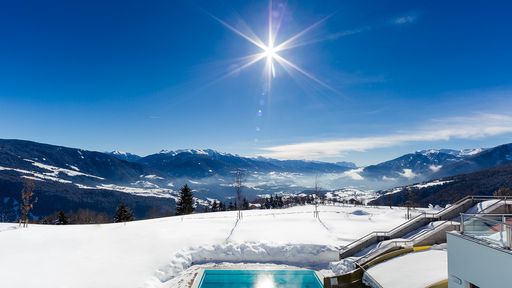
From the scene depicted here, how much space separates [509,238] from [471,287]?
8.61 ft

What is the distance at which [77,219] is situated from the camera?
110125 mm

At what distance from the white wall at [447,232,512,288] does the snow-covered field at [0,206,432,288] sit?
18.7 m

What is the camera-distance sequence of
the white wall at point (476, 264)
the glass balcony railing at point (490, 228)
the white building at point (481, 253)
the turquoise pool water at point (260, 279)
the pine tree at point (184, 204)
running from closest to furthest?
the white wall at point (476, 264), the white building at point (481, 253), the glass balcony railing at point (490, 228), the turquoise pool water at point (260, 279), the pine tree at point (184, 204)

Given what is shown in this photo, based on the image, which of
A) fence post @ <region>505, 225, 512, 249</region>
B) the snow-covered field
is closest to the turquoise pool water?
the snow-covered field

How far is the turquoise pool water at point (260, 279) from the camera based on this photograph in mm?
25530

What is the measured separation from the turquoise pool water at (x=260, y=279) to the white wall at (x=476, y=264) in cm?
1476

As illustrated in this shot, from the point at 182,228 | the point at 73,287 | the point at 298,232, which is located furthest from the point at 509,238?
the point at 182,228

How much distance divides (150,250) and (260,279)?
35.3ft

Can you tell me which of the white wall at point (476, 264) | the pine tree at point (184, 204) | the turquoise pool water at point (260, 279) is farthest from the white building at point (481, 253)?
the pine tree at point (184, 204)

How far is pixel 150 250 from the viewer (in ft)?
102

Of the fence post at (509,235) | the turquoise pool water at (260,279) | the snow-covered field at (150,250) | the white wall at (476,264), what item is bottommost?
the turquoise pool water at (260,279)

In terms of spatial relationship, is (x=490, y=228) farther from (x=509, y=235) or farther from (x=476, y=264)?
(x=476, y=264)

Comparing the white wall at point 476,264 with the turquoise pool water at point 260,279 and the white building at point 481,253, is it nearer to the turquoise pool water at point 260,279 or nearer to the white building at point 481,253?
the white building at point 481,253

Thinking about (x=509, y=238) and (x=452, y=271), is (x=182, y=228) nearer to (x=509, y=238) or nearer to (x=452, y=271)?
(x=452, y=271)
